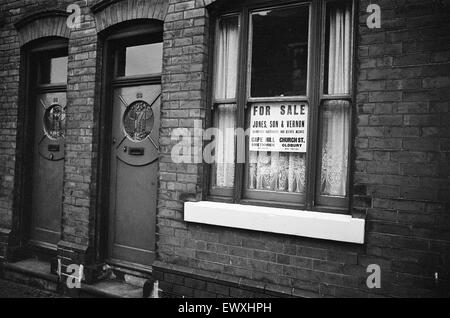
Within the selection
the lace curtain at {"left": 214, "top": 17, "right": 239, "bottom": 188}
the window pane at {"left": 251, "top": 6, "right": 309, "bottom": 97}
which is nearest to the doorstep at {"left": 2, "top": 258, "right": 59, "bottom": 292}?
the lace curtain at {"left": 214, "top": 17, "right": 239, "bottom": 188}

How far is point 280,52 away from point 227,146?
3.42 feet

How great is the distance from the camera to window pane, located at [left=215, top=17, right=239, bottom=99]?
3.88 metres

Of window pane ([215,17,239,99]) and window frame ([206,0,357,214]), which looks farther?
window pane ([215,17,239,99])

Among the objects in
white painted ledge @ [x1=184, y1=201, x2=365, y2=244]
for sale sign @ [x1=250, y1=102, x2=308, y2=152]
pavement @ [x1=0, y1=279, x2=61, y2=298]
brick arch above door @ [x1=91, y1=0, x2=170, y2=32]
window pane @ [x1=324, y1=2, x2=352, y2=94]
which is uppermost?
brick arch above door @ [x1=91, y1=0, x2=170, y2=32]

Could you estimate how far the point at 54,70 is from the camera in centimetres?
532

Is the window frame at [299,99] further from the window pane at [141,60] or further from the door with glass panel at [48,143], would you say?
the door with glass panel at [48,143]

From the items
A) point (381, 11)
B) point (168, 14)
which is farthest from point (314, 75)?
point (168, 14)

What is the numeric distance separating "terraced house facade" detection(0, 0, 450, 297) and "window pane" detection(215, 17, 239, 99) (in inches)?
0.6

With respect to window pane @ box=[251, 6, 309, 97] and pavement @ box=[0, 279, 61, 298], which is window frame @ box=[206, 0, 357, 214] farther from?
pavement @ box=[0, 279, 61, 298]

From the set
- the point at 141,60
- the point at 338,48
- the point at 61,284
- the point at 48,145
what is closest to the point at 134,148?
the point at 141,60

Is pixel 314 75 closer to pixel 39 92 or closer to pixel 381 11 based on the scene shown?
pixel 381 11

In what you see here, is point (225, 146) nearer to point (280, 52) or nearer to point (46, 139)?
point (280, 52)

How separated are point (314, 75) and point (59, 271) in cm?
377

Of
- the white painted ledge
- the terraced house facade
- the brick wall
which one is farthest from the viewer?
the white painted ledge
